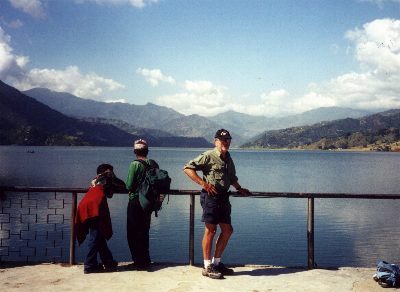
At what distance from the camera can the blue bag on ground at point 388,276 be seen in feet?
18.7

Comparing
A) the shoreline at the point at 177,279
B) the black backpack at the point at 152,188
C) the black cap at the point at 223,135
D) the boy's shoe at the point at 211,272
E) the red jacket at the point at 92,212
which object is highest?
the black cap at the point at 223,135

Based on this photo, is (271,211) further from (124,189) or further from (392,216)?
(124,189)

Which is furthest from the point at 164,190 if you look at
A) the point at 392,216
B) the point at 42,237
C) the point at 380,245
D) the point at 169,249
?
the point at 392,216

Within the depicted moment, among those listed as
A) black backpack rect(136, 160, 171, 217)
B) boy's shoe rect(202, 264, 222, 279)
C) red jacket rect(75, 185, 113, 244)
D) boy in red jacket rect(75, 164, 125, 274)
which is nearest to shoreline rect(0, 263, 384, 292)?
boy's shoe rect(202, 264, 222, 279)

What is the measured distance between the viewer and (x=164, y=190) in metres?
6.55

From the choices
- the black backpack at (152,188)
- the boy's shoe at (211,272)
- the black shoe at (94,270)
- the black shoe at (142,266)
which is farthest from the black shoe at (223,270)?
the black shoe at (94,270)

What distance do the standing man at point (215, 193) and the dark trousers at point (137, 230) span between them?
3.59 feet

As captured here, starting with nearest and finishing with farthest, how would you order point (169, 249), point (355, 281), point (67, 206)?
point (355, 281) < point (169, 249) < point (67, 206)

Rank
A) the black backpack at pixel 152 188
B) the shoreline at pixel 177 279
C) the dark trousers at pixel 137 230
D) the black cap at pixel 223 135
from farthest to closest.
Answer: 1. the dark trousers at pixel 137 230
2. the black backpack at pixel 152 188
3. the black cap at pixel 223 135
4. the shoreline at pixel 177 279

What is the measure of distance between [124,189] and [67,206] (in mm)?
24458

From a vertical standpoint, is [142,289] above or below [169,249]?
above

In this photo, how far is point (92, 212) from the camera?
6.49 metres

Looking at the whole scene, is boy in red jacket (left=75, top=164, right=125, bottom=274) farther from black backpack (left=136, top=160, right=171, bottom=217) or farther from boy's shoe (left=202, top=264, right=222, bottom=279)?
boy's shoe (left=202, top=264, right=222, bottom=279)

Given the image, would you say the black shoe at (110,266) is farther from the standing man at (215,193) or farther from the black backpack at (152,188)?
the standing man at (215,193)
